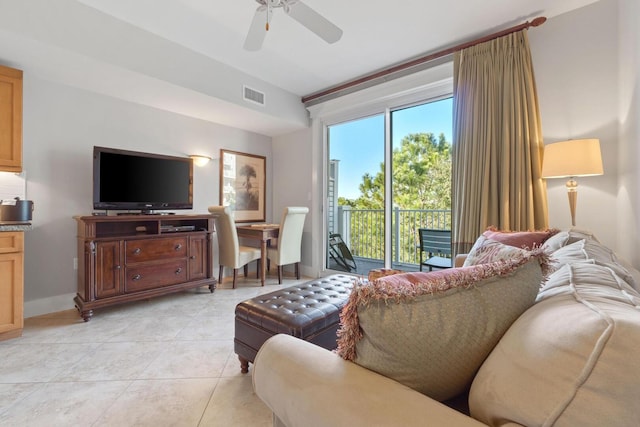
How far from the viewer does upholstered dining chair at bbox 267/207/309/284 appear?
12.2ft

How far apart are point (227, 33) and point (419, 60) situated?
1.97 metres

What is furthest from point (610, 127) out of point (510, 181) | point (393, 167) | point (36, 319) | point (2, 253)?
point (36, 319)

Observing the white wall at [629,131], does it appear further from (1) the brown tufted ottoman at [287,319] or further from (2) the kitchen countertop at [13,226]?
(2) the kitchen countertop at [13,226]

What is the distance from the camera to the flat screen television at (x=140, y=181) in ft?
9.02

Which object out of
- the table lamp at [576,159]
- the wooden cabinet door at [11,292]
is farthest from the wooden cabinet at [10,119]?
the table lamp at [576,159]

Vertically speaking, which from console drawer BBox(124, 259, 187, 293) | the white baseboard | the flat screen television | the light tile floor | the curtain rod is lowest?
the light tile floor

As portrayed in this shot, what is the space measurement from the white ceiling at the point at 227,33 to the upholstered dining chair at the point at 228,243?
125cm

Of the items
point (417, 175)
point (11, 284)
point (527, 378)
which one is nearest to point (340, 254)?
point (417, 175)

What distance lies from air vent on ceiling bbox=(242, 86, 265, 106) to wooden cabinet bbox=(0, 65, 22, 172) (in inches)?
73.9

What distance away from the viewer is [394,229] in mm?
4125

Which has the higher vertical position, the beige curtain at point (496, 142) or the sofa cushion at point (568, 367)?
the beige curtain at point (496, 142)

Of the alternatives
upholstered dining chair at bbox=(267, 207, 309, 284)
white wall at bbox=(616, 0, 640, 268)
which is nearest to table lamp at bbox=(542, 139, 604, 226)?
white wall at bbox=(616, 0, 640, 268)

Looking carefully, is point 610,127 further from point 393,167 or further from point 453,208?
point 393,167

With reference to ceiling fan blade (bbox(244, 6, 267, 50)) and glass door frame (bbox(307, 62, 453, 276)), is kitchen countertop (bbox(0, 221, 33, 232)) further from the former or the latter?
glass door frame (bbox(307, 62, 453, 276))
